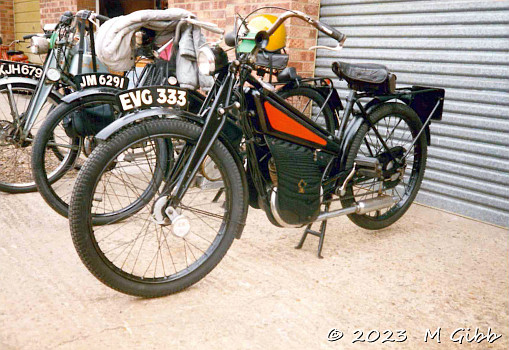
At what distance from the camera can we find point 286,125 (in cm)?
271

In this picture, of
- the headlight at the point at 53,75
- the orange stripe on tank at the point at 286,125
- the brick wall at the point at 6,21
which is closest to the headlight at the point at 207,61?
the orange stripe on tank at the point at 286,125

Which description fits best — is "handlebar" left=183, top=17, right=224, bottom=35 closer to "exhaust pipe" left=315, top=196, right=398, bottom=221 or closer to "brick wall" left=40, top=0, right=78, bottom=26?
"exhaust pipe" left=315, top=196, right=398, bottom=221

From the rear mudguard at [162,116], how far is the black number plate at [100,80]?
124 cm

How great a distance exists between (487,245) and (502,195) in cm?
55

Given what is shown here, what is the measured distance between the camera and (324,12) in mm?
4797

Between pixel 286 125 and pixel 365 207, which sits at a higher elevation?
pixel 286 125

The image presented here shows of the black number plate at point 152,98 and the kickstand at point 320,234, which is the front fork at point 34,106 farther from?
the kickstand at point 320,234

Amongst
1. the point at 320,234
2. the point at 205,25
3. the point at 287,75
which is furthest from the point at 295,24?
the point at 320,234

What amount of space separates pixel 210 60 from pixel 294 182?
2.80 ft

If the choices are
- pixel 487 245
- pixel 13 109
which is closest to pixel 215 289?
pixel 487 245

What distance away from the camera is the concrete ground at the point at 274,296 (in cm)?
221

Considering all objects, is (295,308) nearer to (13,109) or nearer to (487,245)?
(487,245)

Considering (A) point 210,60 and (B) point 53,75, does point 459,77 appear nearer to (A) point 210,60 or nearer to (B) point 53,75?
(A) point 210,60

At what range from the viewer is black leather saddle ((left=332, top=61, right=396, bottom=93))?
3023 millimetres
